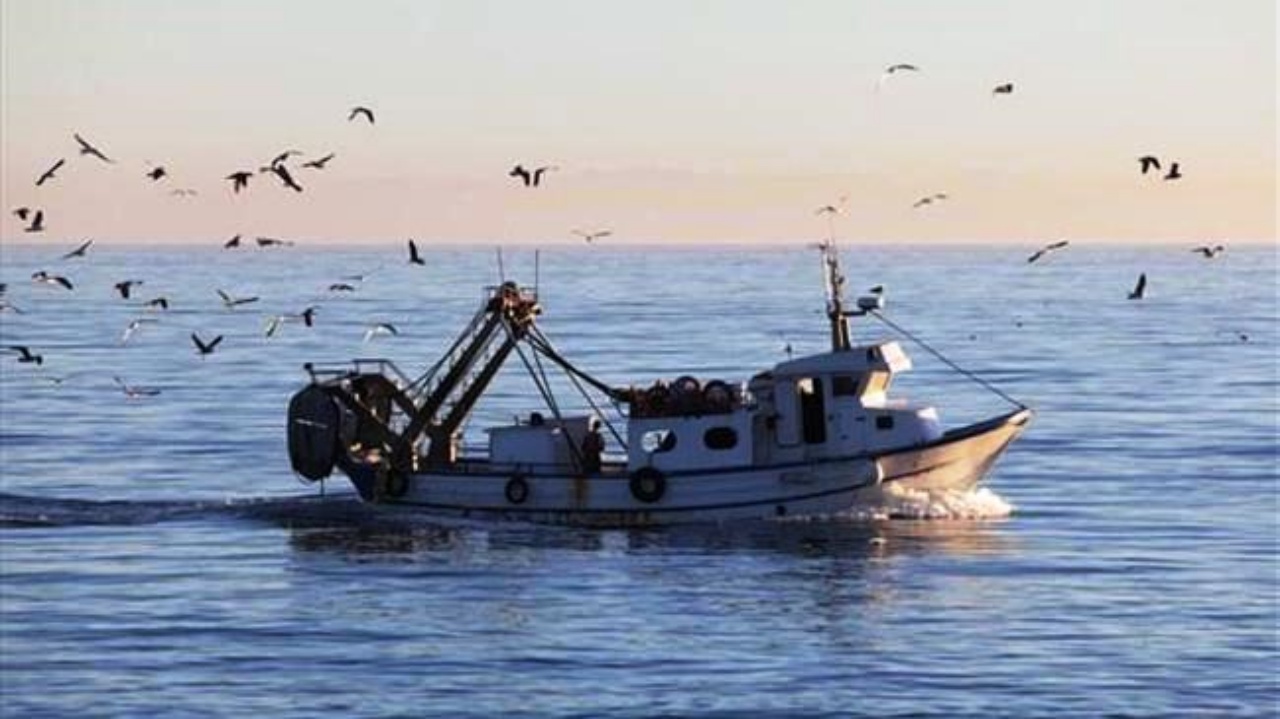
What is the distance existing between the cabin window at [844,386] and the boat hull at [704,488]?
126cm

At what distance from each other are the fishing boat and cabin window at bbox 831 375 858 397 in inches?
1.1

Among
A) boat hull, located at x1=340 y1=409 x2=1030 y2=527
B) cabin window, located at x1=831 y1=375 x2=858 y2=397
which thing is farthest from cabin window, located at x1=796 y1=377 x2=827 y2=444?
boat hull, located at x1=340 y1=409 x2=1030 y2=527

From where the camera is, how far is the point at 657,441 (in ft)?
208

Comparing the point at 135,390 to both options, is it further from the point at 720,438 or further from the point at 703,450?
the point at 720,438

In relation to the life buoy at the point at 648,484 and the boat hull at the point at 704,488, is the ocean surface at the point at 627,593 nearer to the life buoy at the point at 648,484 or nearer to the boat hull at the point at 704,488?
the boat hull at the point at 704,488

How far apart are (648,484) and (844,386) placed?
4274 mm

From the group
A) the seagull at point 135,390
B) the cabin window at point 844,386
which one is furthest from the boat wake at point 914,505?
the seagull at point 135,390

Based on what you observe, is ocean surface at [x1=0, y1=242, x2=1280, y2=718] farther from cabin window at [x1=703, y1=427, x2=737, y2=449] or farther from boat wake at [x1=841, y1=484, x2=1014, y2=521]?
cabin window at [x1=703, y1=427, x2=737, y2=449]

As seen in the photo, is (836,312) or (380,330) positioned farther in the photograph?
(380,330)

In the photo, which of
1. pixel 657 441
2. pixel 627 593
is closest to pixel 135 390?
pixel 657 441

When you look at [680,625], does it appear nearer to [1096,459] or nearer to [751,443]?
[751,443]

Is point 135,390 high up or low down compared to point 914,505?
up

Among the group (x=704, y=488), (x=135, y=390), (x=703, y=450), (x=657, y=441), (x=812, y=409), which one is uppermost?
(x=135, y=390)

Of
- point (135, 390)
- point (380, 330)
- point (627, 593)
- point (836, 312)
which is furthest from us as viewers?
point (380, 330)
